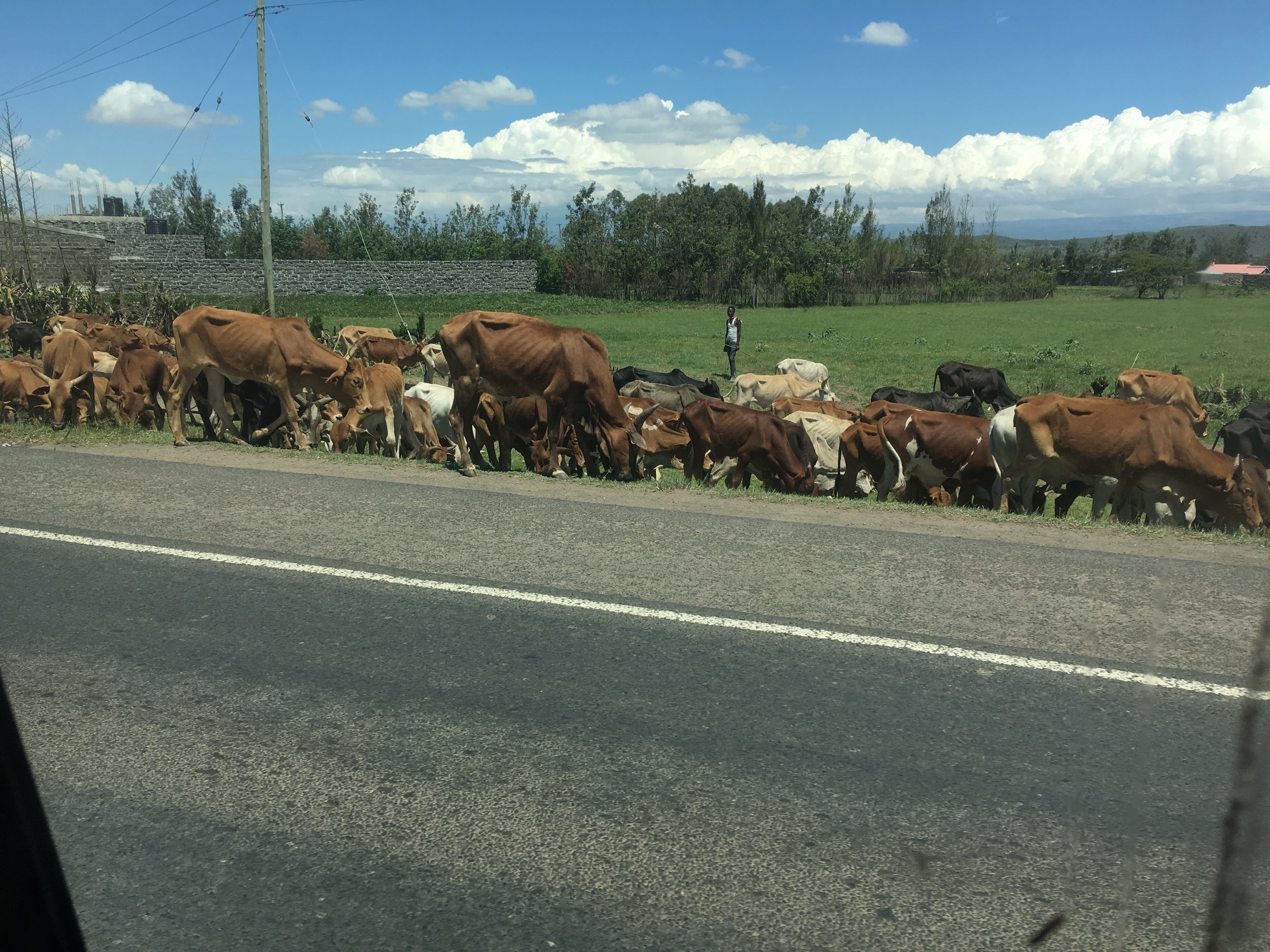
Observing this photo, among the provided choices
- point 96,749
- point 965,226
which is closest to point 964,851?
point 96,749

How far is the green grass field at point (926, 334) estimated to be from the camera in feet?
96.1

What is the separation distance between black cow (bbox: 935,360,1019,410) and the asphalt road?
1770cm

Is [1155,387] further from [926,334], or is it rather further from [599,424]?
[926,334]

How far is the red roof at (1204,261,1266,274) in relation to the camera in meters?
9.03

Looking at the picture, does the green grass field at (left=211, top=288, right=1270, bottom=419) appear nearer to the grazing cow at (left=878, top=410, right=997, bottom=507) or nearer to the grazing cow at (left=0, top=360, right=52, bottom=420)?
the grazing cow at (left=878, top=410, right=997, bottom=507)

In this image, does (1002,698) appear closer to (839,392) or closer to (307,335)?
(307,335)

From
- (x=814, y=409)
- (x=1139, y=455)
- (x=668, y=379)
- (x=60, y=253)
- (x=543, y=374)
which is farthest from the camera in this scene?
(x=60, y=253)

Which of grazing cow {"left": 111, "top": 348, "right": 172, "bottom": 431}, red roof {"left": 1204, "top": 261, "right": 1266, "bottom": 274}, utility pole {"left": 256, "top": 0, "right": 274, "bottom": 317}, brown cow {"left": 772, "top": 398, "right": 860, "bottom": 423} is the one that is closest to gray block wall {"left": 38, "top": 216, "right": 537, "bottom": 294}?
utility pole {"left": 256, "top": 0, "right": 274, "bottom": 317}

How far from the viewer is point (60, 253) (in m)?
47.9

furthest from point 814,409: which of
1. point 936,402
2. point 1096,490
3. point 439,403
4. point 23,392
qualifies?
point 23,392

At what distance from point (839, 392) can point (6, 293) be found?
24612 mm

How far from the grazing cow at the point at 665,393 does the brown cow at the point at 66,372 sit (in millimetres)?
8318

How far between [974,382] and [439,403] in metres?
15.1

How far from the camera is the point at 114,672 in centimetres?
523
